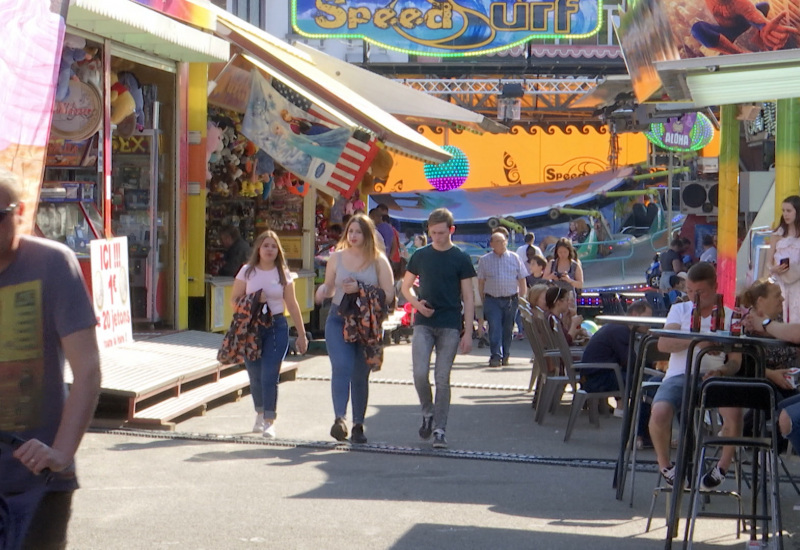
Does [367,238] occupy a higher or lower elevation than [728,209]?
lower

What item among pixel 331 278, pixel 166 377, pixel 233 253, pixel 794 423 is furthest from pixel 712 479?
pixel 233 253

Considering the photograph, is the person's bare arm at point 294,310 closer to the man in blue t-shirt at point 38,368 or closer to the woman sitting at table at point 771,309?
the woman sitting at table at point 771,309

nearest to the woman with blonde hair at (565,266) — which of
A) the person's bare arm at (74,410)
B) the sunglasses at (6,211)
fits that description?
the person's bare arm at (74,410)

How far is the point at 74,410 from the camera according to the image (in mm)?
3852

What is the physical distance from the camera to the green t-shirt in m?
9.84

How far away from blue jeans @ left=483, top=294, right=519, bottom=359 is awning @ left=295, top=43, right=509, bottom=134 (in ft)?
13.2

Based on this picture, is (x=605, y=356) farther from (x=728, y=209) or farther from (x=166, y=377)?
(x=728, y=209)

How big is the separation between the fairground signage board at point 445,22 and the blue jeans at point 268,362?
1628cm

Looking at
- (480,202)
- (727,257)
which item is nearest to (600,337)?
(727,257)

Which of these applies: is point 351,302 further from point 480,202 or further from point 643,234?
point 480,202

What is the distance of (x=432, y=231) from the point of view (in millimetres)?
10031

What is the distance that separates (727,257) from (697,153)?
1541 cm

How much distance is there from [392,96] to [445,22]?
6.30 meters

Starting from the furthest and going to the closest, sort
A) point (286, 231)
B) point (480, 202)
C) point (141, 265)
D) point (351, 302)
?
point (480, 202) < point (286, 231) < point (141, 265) < point (351, 302)
